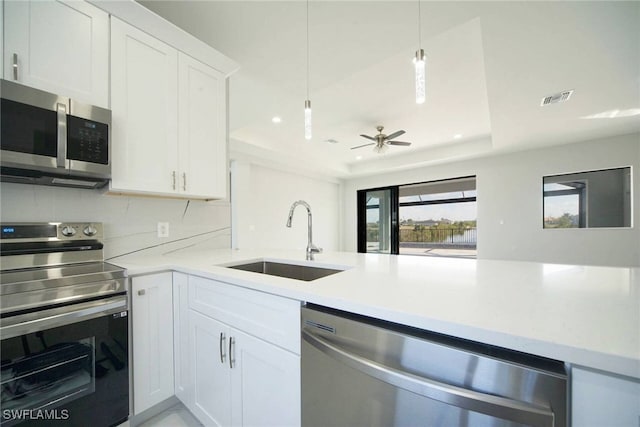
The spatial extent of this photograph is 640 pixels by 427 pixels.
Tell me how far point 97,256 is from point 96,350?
621mm

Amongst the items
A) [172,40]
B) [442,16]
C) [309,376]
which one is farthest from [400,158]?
[309,376]

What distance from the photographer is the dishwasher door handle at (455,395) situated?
1.64ft

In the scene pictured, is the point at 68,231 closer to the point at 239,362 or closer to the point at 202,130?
the point at 202,130

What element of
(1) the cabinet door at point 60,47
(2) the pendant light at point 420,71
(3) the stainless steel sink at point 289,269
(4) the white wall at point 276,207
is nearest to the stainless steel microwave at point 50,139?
(1) the cabinet door at point 60,47

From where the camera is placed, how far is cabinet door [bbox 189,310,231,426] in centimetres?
115

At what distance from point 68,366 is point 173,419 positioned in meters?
0.72

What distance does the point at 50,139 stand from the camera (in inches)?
46.4

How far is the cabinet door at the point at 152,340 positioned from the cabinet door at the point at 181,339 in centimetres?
3

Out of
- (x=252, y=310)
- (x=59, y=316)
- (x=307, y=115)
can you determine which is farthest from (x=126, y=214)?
(x=307, y=115)

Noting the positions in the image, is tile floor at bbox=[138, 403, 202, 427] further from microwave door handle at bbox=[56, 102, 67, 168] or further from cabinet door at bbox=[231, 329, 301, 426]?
microwave door handle at bbox=[56, 102, 67, 168]

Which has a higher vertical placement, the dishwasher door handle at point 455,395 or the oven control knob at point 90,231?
the oven control knob at point 90,231

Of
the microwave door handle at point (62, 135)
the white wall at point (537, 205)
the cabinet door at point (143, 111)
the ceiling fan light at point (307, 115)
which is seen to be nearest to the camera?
the microwave door handle at point (62, 135)

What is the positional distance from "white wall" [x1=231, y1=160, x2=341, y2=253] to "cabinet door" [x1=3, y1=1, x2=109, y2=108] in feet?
9.40

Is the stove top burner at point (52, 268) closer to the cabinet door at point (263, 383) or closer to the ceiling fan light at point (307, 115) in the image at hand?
the cabinet door at point (263, 383)
